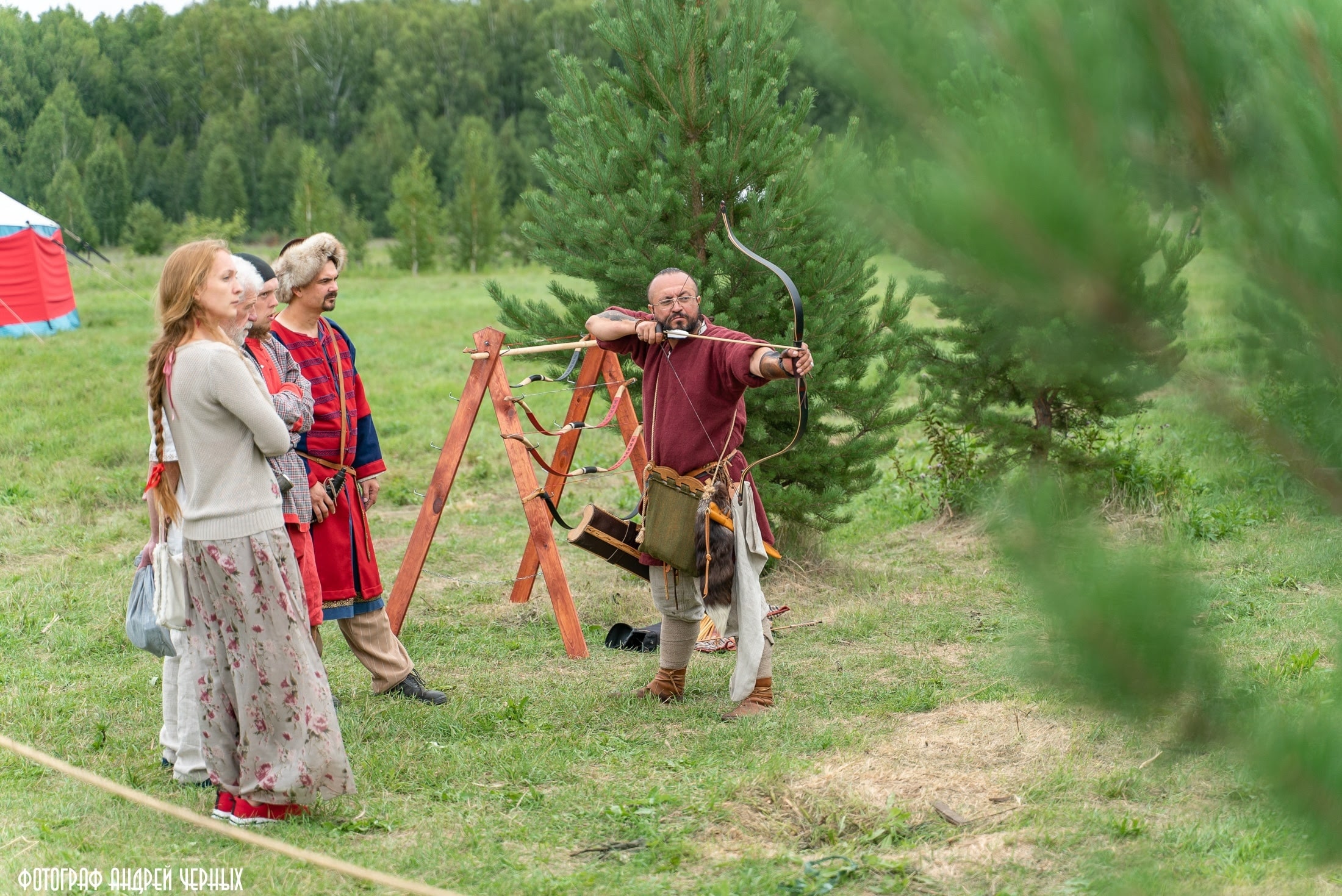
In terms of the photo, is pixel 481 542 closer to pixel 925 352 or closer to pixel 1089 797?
pixel 925 352

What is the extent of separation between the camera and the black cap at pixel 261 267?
415 cm

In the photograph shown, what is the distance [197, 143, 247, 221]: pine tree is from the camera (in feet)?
186

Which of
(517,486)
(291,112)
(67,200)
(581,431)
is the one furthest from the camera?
(291,112)

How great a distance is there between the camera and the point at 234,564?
3.58 meters

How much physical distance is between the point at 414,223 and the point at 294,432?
38.7 metres

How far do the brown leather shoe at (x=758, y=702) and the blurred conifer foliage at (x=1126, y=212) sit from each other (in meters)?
3.23

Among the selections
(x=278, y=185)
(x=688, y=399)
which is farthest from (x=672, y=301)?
(x=278, y=185)

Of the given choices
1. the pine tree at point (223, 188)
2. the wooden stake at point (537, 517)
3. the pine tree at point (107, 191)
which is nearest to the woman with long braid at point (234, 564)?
the wooden stake at point (537, 517)

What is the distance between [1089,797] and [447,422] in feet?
30.2

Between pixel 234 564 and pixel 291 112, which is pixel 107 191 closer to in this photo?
pixel 291 112

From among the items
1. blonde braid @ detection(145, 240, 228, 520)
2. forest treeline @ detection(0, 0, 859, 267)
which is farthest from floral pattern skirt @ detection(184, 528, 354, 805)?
forest treeline @ detection(0, 0, 859, 267)

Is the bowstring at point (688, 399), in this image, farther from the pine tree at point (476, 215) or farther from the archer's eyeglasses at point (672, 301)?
the pine tree at point (476, 215)

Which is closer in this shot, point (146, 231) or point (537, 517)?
point (537, 517)

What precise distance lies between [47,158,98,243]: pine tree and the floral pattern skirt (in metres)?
32.2
